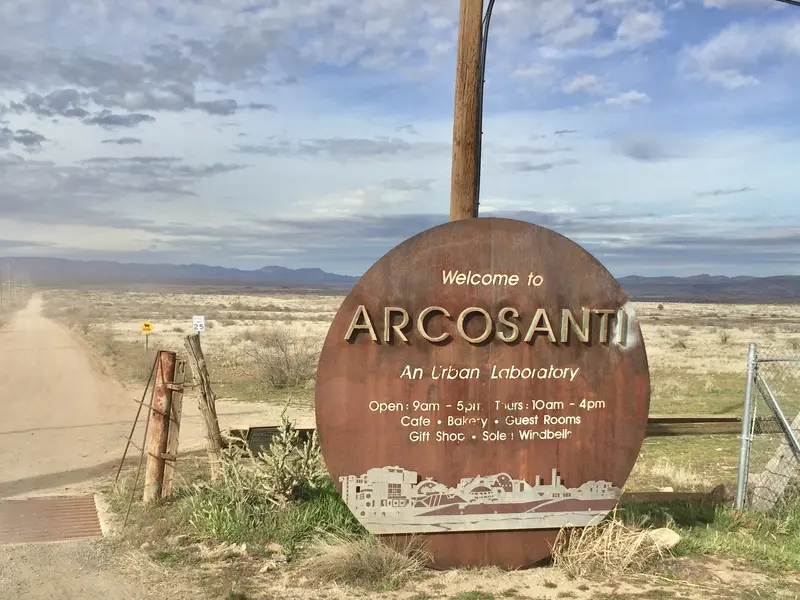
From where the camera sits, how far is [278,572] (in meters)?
5.74

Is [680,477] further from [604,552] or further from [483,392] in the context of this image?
[483,392]

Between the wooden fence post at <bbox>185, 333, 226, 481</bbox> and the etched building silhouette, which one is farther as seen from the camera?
the wooden fence post at <bbox>185, 333, 226, 481</bbox>

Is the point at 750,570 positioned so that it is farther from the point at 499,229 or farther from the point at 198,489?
the point at 198,489

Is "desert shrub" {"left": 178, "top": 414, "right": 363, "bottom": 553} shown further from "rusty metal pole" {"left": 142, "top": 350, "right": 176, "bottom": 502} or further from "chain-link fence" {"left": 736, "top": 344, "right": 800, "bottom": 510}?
"chain-link fence" {"left": 736, "top": 344, "right": 800, "bottom": 510}

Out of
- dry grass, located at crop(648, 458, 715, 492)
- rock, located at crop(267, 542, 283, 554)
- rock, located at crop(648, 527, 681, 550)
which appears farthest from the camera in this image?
dry grass, located at crop(648, 458, 715, 492)

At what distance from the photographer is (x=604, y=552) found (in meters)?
5.96

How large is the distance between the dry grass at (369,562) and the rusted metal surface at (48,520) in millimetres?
2159

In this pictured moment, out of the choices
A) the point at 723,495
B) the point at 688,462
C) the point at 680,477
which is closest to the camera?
the point at 723,495

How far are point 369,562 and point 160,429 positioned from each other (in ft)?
8.67

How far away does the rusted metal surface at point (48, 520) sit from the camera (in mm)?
6516

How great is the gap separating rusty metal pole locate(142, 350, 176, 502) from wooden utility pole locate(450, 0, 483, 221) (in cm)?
321

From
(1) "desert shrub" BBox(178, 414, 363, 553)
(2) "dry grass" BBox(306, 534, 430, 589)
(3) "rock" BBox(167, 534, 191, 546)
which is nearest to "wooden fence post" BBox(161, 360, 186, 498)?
(1) "desert shrub" BBox(178, 414, 363, 553)

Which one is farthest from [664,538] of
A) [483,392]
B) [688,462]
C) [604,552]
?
[688,462]

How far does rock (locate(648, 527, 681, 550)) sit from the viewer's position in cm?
620
